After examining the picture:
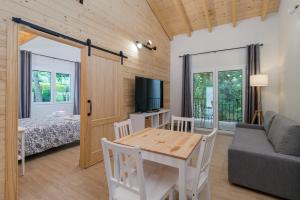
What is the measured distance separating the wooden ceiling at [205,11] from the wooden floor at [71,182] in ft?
12.8

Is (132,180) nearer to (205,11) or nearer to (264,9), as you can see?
(205,11)

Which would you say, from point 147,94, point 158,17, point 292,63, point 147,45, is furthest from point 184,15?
point 292,63

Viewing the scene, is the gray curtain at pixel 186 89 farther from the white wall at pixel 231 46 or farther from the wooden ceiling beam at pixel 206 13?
the wooden ceiling beam at pixel 206 13

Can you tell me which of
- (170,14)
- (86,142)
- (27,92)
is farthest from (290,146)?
(27,92)

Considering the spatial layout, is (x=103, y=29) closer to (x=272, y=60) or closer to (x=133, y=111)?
(x=133, y=111)

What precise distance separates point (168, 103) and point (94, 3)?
387 cm

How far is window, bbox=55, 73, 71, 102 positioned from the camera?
5.81 m

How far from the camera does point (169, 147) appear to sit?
160 cm

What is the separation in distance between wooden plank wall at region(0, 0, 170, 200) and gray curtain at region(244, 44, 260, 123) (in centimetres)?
245

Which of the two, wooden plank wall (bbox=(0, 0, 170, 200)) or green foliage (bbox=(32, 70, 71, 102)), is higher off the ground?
wooden plank wall (bbox=(0, 0, 170, 200))

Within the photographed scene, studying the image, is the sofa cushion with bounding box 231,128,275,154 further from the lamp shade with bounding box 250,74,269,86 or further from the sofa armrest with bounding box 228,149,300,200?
the lamp shade with bounding box 250,74,269,86

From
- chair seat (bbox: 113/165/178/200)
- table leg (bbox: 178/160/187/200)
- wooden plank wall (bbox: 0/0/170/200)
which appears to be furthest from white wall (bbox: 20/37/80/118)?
table leg (bbox: 178/160/187/200)

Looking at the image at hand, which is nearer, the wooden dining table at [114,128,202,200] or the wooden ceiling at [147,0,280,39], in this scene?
the wooden dining table at [114,128,202,200]

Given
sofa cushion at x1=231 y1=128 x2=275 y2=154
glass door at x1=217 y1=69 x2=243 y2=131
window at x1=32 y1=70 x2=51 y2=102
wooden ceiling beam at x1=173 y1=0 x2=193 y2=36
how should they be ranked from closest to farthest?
sofa cushion at x1=231 y1=128 x2=275 y2=154 < wooden ceiling beam at x1=173 y1=0 x2=193 y2=36 < glass door at x1=217 y1=69 x2=243 y2=131 < window at x1=32 y1=70 x2=51 y2=102
